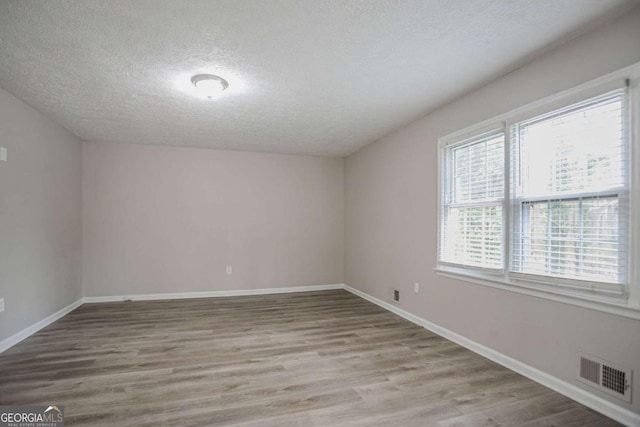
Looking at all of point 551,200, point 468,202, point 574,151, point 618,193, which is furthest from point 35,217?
point 618,193

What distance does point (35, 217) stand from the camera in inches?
133

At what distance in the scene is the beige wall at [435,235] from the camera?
195cm

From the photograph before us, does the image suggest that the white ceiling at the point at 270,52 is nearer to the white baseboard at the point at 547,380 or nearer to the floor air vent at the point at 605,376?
the floor air vent at the point at 605,376

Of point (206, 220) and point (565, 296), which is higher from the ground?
point (206, 220)

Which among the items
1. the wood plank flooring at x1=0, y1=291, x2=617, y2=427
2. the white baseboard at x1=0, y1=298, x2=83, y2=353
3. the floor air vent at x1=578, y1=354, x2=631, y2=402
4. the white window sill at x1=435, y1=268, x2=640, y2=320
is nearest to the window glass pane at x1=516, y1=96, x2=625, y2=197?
the white window sill at x1=435, y1=268, x2=640, y2=320

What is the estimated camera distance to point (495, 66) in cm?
246

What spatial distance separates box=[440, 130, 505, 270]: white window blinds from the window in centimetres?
1

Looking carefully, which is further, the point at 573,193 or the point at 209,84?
the point at 209,84

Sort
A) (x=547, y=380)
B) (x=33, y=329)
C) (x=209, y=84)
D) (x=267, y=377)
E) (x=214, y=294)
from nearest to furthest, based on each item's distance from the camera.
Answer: (x=547, y=380), (x=267, y=377), (x=209, y=84), (x=33, y=329), (x=214, y=294)

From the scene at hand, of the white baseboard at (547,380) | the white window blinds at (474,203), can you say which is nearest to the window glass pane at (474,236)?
the white window blinds at (474,203)

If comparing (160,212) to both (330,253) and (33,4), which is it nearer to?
(330,253)

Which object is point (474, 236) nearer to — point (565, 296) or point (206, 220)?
point (565, 296)

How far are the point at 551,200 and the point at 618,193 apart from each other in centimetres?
41

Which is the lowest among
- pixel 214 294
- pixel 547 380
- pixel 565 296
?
pixel 214 294
